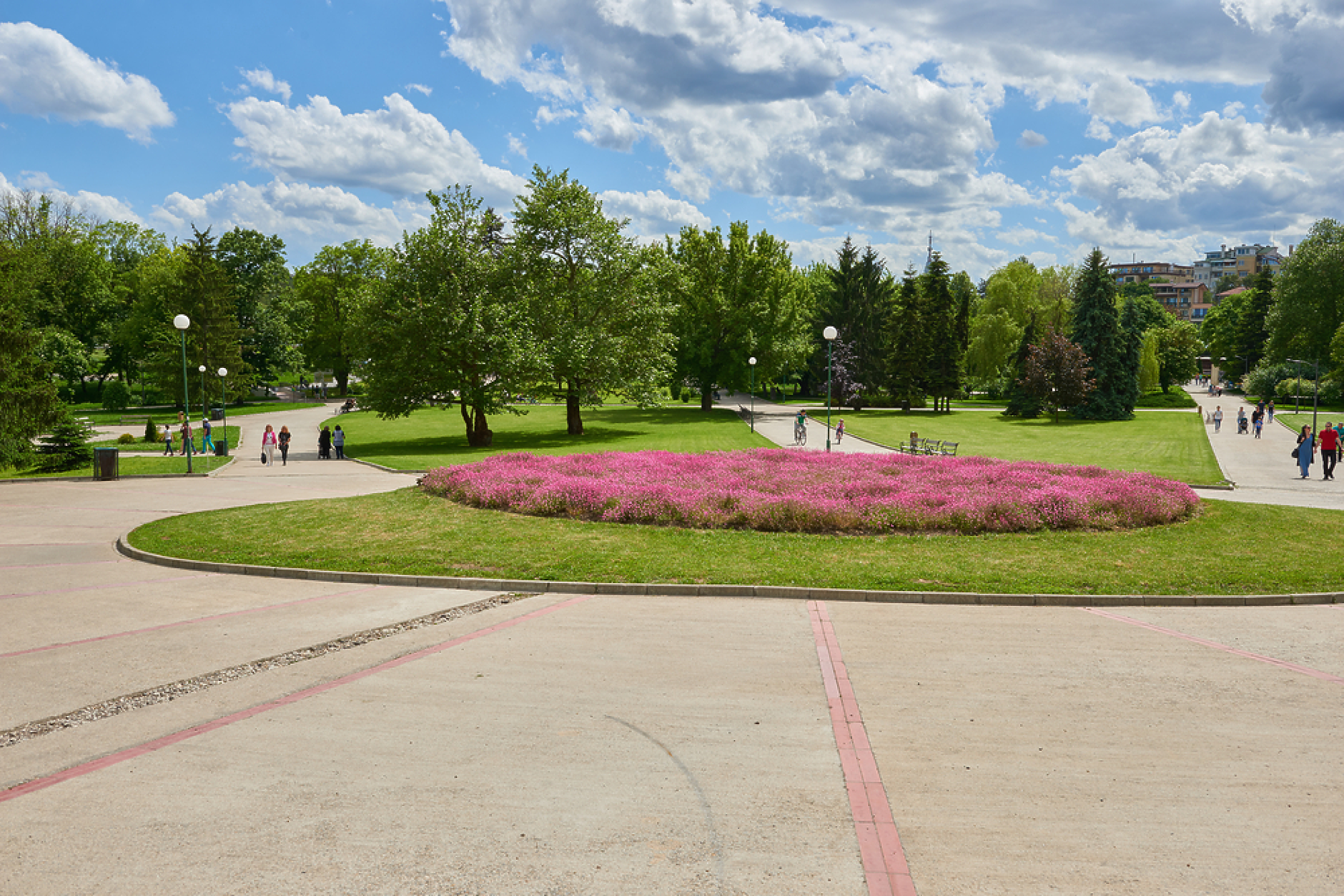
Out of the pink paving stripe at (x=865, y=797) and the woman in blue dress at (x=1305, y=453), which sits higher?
the woman in blue dress at (x=1305, y=453)

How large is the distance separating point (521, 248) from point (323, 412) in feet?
114

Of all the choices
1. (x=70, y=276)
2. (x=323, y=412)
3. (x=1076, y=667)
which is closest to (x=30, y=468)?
(x=1076, y=667)

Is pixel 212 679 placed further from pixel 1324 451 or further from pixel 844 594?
pixel 1324 451

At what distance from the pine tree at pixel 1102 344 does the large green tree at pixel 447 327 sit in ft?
153

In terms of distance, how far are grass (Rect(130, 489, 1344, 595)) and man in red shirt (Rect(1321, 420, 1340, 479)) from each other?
43.3 ft

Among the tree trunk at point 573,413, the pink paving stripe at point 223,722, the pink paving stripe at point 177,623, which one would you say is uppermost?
the tree trunk at point 573,413

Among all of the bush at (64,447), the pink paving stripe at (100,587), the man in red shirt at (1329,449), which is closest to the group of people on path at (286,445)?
the bush at (64,447)

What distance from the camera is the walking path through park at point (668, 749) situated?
15.9 feet

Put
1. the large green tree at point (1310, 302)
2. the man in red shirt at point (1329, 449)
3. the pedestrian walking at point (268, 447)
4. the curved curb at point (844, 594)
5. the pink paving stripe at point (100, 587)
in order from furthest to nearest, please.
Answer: the large green tree at point (1310, 302)
the pedestrian walking at point (268, 447)
the man in red shirt at point (1329, 449)
the pink paving stripe at point (100, 587)
the curved curb at point (844, 594)

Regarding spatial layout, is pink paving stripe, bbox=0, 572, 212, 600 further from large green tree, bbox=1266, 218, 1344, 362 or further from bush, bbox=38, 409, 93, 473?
large green tree, bbox=1266, 218, 1344, 362

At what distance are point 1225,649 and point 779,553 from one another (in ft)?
21.0

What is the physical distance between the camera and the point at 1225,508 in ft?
57.6

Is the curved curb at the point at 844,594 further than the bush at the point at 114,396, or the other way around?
the bush at the point at 114,396

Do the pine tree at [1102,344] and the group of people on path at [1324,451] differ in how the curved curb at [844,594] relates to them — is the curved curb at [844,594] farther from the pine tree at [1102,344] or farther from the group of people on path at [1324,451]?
the pine tree at [1102,344]
